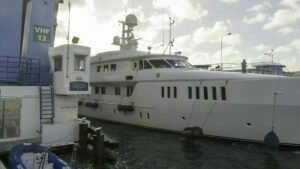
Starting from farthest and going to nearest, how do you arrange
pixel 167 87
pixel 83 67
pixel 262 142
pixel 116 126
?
pixel 116 126 < pixel 167 87 < pixel 262 142 < pixel 83 67

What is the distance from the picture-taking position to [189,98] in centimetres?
1587

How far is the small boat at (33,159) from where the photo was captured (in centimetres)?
824

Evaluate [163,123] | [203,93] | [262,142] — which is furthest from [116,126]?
[262,142]

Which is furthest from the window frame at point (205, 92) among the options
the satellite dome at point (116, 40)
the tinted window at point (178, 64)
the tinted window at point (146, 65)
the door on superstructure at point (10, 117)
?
the satellite dome at point (116, 40)

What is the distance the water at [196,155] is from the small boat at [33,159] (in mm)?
2838

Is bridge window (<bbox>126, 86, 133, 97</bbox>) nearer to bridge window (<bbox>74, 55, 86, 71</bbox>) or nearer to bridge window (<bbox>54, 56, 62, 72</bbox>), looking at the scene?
bridge window (<bbox>74, 55, 86, 71</bbox>)

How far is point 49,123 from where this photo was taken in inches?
451

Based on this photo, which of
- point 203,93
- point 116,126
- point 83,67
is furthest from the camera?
point 116,126

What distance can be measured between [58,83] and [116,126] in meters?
9.01

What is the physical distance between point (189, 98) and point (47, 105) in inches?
325

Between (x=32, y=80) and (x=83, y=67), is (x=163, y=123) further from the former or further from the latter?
(x=32, y=80)

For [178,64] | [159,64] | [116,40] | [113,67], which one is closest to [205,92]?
[178,64]

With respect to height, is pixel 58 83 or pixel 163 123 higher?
pixel 58 83

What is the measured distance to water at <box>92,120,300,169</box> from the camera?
10.9 m
